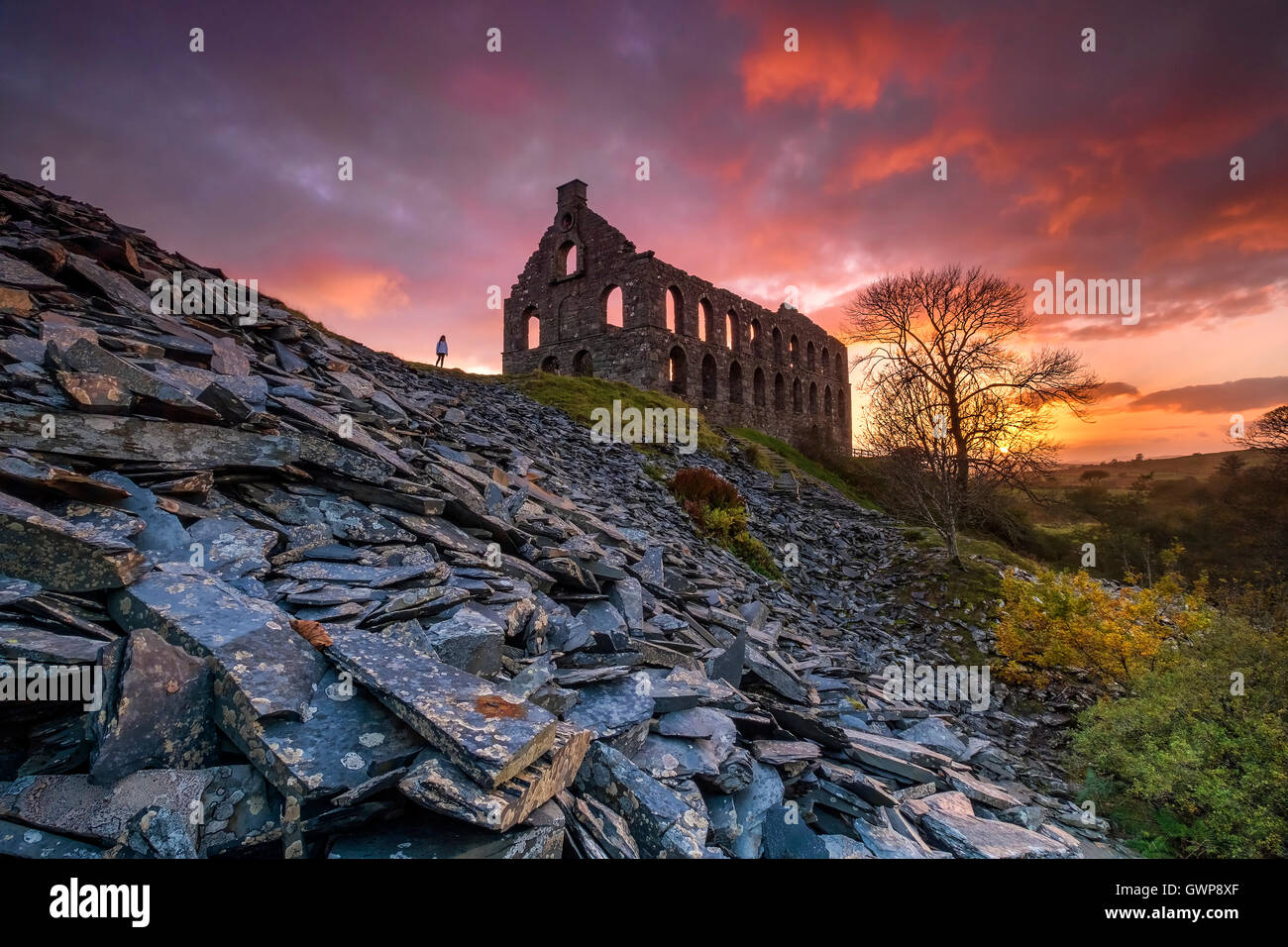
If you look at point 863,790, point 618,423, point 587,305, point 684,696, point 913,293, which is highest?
point 587,305

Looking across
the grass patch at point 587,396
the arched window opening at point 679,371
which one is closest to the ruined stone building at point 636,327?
the arched window opening at point 679,371

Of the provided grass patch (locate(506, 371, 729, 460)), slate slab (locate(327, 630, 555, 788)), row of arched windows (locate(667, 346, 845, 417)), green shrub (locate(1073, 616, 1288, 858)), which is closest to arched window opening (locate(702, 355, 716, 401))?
row of arched windows (locate(667, 346, 845, 417))

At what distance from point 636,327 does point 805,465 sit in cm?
1241

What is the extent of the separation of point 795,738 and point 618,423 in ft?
54.8

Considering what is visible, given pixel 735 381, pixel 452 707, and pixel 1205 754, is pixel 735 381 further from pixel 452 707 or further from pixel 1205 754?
pixel 452 707

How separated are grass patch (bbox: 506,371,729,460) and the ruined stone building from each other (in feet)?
13.0

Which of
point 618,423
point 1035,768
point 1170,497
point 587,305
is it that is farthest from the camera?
point 587,305

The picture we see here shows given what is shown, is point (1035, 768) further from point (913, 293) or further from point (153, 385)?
point (913, 293)

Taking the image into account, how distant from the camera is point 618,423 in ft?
68.8

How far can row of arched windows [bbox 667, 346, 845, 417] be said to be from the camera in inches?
1307

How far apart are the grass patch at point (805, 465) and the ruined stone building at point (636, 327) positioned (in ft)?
8.90

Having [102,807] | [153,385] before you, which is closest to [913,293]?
[153,385]

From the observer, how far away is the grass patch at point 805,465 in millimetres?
29500

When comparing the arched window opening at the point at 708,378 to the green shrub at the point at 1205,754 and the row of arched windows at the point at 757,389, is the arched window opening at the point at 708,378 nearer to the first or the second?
the row of arched windows at the point at 757,389
